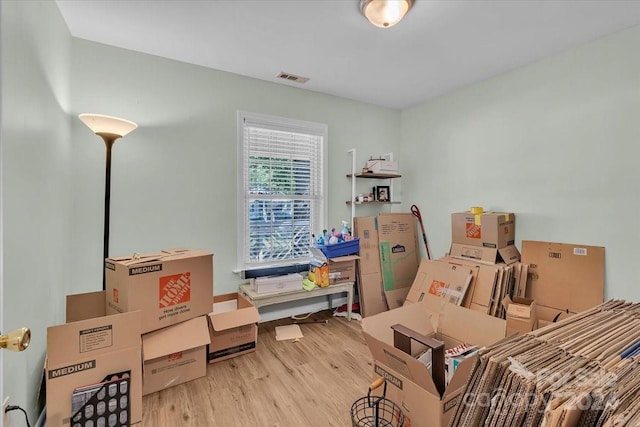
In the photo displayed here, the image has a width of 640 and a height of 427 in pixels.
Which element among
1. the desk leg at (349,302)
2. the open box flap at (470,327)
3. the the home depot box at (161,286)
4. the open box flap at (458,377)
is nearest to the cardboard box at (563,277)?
the open box flap at (470,327)

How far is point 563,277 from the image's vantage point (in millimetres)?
2596

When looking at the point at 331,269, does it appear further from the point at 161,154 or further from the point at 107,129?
the point at 107,129

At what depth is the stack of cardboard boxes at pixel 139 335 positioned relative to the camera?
162cm

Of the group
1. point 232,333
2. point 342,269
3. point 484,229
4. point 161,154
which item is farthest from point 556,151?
point 161,154

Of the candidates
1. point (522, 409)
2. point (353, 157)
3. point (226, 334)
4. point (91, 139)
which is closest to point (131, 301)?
point (226, 334)

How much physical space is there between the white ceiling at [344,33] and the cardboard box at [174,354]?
7.31 feet

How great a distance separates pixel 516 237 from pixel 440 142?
1.40 metres

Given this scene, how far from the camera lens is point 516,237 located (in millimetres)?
3035

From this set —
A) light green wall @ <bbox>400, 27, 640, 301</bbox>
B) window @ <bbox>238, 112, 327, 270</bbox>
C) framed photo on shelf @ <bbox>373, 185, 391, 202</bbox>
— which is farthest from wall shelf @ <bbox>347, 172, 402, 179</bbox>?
light green wall @ <bbox>400, 27, 640, 301</bbox>

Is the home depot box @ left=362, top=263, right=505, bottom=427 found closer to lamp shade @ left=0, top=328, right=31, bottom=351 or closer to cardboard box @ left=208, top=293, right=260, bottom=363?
cardboard box @ left=208, top=293, right=260, bottom=363

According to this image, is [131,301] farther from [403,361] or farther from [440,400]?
[440,400]

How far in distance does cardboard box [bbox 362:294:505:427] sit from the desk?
124cm

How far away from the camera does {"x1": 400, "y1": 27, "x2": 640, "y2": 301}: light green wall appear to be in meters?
2.34

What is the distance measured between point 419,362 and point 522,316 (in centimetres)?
166
